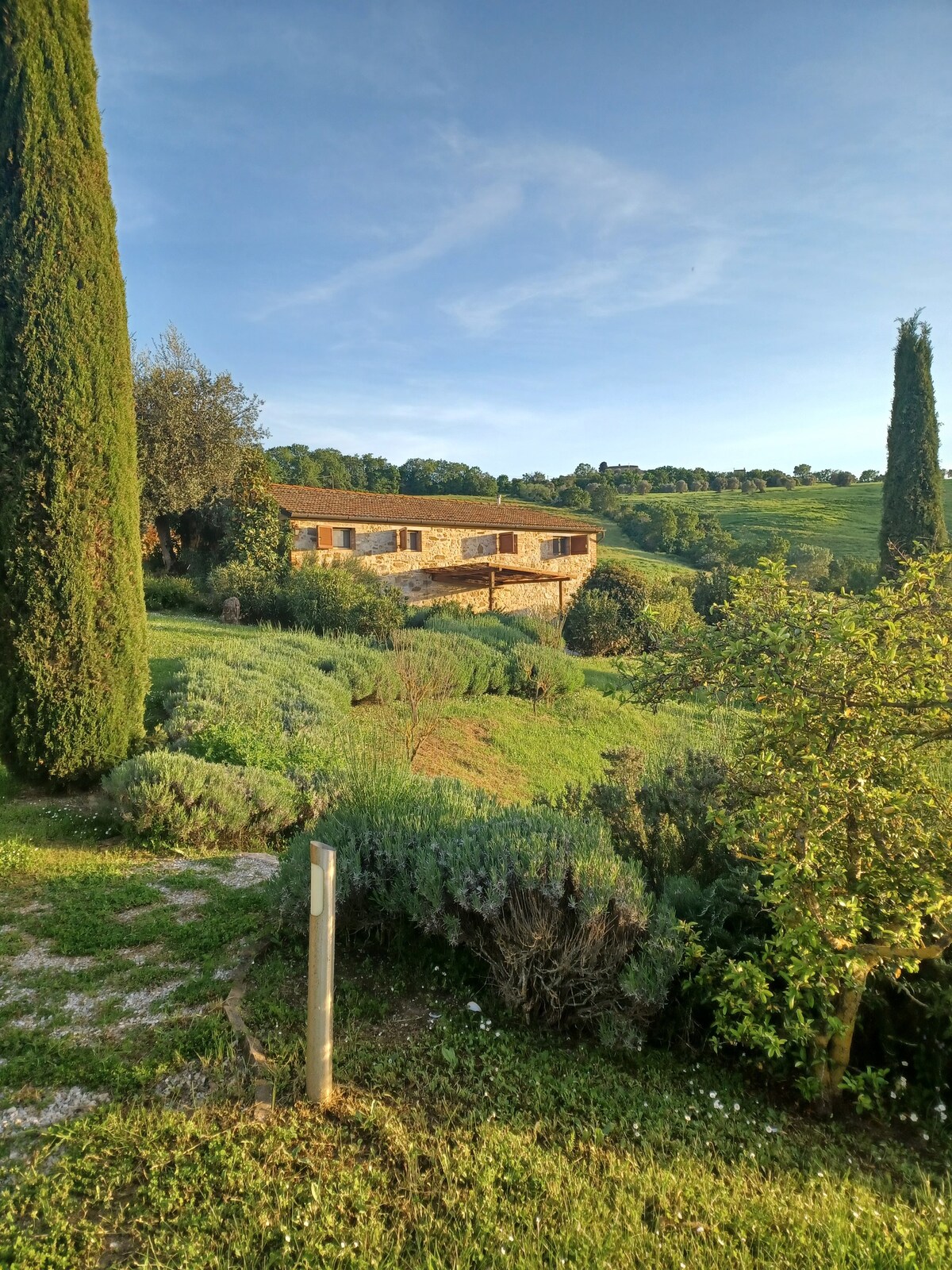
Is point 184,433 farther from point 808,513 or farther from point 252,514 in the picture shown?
point 808,513

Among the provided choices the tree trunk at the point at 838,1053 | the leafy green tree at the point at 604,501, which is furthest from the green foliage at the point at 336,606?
the leafy green tree at the point at 604,501

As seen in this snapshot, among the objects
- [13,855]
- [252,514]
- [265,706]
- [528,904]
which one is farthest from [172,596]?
[528,904]

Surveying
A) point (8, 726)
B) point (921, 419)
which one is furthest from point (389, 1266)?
point (921, 419)

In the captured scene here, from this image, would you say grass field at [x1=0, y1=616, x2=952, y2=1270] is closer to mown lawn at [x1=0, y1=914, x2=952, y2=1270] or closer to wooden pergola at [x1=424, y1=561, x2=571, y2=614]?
mown lawn at [x1=0, y1=914, x2=952, y2=1270]

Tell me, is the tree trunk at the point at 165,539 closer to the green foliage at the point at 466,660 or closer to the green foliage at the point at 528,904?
the green foliage at the point at 466,660

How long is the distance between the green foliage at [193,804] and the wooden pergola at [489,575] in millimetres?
20154

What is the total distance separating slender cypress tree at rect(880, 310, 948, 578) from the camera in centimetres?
2314

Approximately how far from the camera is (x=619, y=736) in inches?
492

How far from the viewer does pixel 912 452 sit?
2344cm

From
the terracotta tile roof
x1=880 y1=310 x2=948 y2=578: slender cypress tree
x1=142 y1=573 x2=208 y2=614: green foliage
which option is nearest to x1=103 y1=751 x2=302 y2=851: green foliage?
x1=142 y1=573 x2=208 y2=614: green foliage

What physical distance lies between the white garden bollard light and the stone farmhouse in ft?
65.6

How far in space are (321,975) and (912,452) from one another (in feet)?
90.6

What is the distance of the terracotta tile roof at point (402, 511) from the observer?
2308 centimetres

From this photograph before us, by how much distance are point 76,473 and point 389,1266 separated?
6.71m
